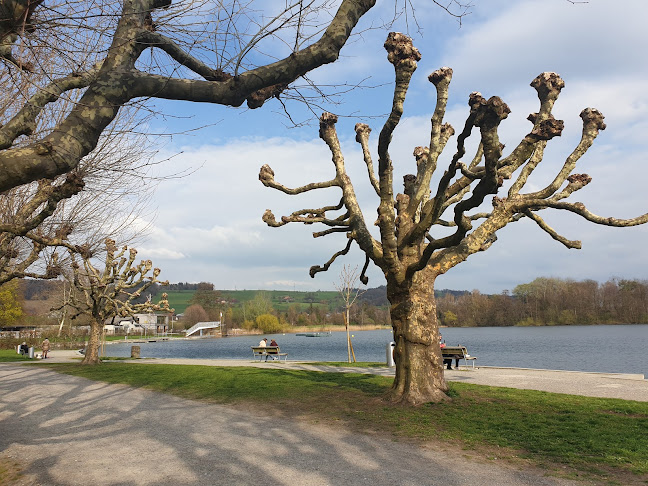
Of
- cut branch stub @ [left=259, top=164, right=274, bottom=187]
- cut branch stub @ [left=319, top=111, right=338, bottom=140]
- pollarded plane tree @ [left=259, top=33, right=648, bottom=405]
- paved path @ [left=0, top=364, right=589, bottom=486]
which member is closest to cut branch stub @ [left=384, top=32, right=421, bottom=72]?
pollarded plane tree @ [left=259, top=33, right=648, bottom=405]

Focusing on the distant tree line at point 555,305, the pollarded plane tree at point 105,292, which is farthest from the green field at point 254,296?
the pollarded plane tree at point 105,292

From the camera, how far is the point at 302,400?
1112 cm

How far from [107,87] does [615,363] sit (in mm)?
36235

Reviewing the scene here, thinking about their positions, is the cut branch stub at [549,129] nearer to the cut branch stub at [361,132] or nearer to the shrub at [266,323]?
the cut branch stub at [361,132]

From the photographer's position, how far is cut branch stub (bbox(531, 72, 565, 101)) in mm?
10377

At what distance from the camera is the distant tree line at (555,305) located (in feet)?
307

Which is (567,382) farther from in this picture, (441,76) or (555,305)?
(555,305)

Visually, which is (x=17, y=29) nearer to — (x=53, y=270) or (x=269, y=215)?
(x=269, y=215)

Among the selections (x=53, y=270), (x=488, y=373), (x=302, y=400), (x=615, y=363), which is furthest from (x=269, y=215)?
(x=615, y=363)

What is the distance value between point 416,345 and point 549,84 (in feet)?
20.9

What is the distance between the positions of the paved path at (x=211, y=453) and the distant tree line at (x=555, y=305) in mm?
99215

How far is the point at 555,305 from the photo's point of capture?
321ft

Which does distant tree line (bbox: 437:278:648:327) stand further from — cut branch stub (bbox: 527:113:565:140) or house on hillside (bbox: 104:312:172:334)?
cut branch stub (bbox: 527:113:565:140)

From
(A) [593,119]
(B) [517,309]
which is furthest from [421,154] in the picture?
(B) [517,309]
